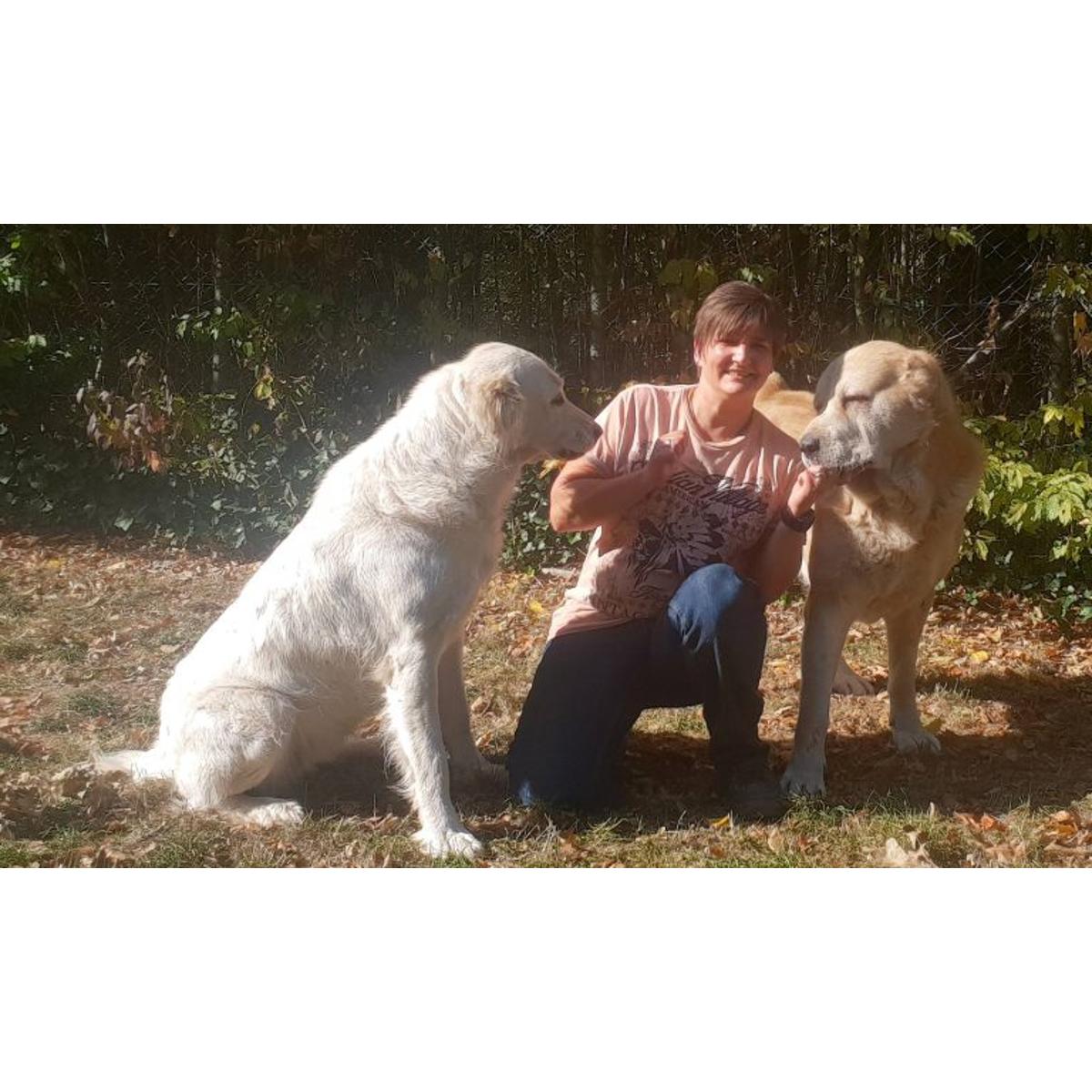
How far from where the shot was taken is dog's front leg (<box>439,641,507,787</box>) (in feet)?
12.9

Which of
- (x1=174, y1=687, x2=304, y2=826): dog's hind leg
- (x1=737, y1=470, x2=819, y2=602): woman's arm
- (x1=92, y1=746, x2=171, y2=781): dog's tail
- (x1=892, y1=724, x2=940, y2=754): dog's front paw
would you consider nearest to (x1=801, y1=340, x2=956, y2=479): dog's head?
(x1=737, y1=470, x2=819, y2=602): woman's arm

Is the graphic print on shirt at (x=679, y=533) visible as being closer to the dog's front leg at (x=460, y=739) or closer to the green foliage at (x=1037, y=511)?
the dog's front leg at (x=460, y=739)

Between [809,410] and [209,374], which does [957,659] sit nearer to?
[809,410]

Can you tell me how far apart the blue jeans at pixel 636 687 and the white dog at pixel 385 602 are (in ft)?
1.58

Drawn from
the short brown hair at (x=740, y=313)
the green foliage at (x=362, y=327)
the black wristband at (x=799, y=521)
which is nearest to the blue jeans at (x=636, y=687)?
the black wristband at (x=799, y=521)

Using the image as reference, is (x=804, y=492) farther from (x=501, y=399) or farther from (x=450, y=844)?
(x=450, y=844)

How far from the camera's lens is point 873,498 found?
3.89 metres

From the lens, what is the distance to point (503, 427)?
3412mm

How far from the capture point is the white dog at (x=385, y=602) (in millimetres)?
3420

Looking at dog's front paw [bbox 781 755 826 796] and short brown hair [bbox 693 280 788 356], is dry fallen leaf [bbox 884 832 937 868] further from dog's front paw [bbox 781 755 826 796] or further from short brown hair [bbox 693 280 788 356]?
short brown hair [bbox 693 280 788 356]

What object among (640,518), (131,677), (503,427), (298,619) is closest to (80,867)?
(298,619)

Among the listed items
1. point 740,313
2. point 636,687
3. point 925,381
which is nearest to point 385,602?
point 636,687

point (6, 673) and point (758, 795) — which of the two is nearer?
point (758, 795)

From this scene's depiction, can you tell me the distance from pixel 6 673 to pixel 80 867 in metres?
1.65
